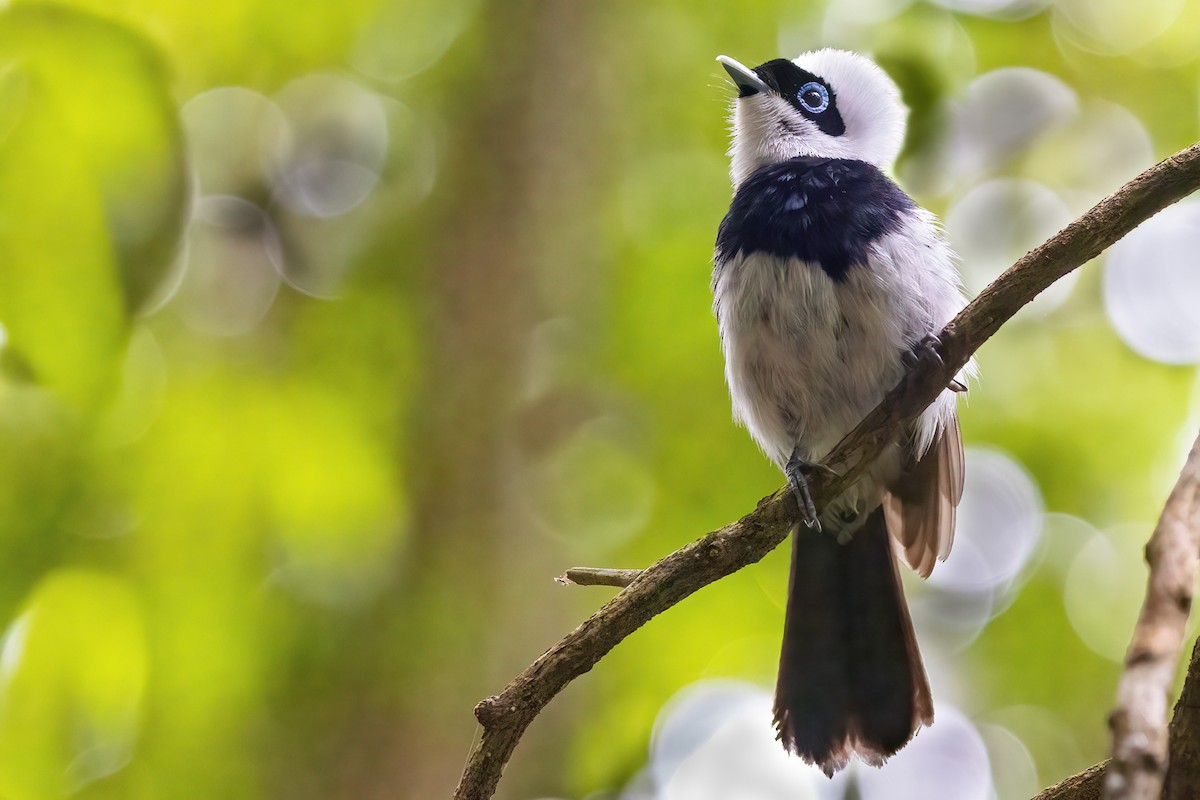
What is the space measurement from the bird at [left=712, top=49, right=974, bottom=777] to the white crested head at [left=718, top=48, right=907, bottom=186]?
4 centimetres

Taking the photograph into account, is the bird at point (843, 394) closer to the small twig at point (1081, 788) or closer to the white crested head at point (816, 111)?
the white crested head at point (816, 111)

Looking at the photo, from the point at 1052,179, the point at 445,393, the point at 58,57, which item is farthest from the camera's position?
the point at 1052,179

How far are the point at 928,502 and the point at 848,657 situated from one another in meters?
0.43

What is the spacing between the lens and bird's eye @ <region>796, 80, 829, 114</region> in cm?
303

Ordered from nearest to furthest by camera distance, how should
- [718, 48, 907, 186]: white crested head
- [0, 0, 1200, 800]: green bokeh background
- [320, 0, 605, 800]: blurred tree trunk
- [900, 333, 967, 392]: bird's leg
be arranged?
[900, 333, 967, 392]: bird's leg → [0, 0, 1200, 800]: green bokeh background → [718, 48, 907, 186]: white crested head → [320, 0, 605, 800]: blurred tree trunk

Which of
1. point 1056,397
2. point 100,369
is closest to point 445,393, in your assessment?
point 100,369

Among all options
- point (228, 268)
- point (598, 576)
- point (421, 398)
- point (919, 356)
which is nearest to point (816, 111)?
point (919, 356)

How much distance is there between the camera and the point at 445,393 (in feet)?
11.8

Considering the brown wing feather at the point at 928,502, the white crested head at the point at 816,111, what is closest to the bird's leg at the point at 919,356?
the brown wing feather at the point at 928,502

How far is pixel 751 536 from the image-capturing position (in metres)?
1.59

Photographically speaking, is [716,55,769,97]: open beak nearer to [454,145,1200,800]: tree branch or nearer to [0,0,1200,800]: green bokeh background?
[0,0,1200,800]: green bokeh background

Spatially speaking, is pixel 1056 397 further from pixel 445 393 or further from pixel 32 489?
pixel 32 489

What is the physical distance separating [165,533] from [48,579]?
14.0 inches

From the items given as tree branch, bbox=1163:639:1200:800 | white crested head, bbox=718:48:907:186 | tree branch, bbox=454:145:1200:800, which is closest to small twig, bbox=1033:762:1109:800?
tree branch, bbox=1163:639:1200:800
